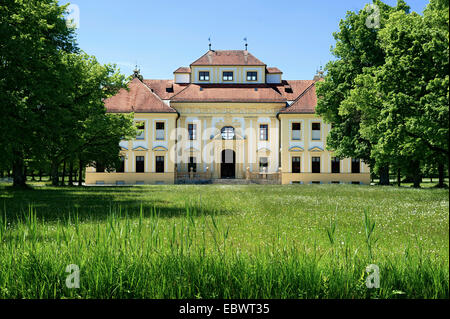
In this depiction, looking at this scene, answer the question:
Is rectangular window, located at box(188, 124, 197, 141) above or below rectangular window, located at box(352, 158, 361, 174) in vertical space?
above

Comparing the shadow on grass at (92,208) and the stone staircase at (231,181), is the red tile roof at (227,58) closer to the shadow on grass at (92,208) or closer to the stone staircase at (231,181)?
the stone staircase at (231,181)

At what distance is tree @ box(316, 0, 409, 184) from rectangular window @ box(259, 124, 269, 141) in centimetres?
1322

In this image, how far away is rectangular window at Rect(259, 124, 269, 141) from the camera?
4912cm

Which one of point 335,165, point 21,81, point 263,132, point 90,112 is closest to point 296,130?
point 263,132

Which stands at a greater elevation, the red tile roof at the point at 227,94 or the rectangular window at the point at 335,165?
the red tile roof at the point at 227,94

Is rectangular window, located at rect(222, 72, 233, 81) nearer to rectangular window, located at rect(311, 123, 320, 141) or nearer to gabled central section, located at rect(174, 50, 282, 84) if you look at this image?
gabled central section, located at rect(174, 50, 282, 84)

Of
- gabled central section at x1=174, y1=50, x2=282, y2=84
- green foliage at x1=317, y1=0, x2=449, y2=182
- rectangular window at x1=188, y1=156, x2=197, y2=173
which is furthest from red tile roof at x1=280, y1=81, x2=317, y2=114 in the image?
green foliage at x1=317, y1=0, x2=449, y2=182

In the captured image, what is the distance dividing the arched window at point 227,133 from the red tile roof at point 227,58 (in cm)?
931

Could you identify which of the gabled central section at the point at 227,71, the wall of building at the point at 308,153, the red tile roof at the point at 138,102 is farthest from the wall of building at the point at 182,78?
the wall of building at the point at 308,153

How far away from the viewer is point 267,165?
4891 centimetres

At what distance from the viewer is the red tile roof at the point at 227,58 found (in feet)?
173

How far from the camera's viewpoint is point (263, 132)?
49125 millimetres
